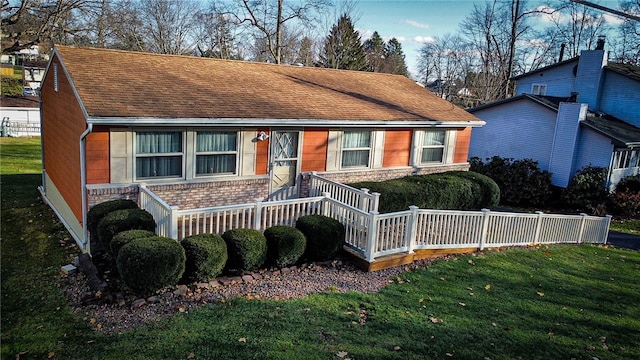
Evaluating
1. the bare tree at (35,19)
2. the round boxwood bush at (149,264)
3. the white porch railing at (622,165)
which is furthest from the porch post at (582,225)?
the bare tree at (35,19)

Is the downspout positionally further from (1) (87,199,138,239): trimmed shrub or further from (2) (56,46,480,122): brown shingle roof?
(2) (56,46,480,122): brown shingle roof

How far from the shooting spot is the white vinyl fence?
9281mm

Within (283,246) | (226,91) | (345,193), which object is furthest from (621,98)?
(283,246)

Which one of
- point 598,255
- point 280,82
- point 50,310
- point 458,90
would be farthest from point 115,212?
point 458,90

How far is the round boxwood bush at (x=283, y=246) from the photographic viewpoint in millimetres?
8922

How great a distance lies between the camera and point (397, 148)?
51.5 feet

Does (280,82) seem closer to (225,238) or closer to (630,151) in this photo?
(225,238)

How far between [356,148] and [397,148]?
6.01 ft

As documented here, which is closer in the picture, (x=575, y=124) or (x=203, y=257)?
(x=203, y=257)

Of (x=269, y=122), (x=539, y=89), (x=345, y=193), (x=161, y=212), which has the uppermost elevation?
(x=539, y=89)

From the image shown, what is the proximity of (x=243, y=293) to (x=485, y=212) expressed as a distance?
21.9 ft

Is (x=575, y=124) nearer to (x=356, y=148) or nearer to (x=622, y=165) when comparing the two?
(x=622, y=165)

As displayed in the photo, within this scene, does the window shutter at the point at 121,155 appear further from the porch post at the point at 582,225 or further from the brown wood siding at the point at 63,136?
the porch post at the point at 582,225

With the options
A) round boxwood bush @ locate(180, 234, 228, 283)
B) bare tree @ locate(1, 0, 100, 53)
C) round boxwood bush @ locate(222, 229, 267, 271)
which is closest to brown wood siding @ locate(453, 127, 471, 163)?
round boxwood bush @ locate(222, 229, 267, 271)
